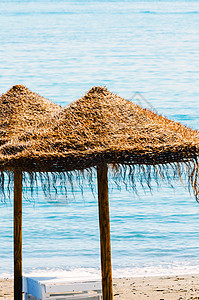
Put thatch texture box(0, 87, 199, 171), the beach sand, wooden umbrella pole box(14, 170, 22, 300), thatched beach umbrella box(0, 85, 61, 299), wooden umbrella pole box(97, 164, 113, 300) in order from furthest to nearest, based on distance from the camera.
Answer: the beach sand, wooden umbrella pole box(14, 170, 22, 300), thatched beach umbrella box(0, 85, 61, 299), wooden umbrella pole box(97, 164, 113, 300), thatch texture box(0, 87, 199, 171)

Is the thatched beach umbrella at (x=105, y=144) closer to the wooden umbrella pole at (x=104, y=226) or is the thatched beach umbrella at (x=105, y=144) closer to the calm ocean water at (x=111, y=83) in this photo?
the wooden umbrella pole at (x=104, y=226)

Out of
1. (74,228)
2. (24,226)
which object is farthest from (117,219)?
(24,226)

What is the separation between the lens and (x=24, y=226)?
1897 cm

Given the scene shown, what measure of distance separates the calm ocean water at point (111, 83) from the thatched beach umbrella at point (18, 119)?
51.5 inches

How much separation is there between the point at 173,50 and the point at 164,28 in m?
10.1

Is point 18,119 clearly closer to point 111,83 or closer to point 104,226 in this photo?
point 104,226

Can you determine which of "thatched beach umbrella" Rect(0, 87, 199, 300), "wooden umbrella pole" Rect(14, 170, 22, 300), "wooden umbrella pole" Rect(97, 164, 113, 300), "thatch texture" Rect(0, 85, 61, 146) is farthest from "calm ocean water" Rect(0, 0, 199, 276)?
"thatched beach umbrella" Rect(0, 87, 199, 300)

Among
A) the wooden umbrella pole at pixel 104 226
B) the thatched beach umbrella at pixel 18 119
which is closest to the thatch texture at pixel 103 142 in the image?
the wooden umbrella pole at pixel 104 226

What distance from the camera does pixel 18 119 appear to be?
629 cm

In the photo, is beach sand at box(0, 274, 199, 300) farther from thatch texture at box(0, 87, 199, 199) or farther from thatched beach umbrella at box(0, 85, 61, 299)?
thatch texture at box(0, 87, 199, 199)

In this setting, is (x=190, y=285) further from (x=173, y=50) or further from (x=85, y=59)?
(x=173, y=50)

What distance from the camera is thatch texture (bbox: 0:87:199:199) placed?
508 cm

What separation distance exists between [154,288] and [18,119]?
4.18 meters

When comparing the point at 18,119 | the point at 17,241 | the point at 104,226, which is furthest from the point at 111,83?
the point at 104,226
